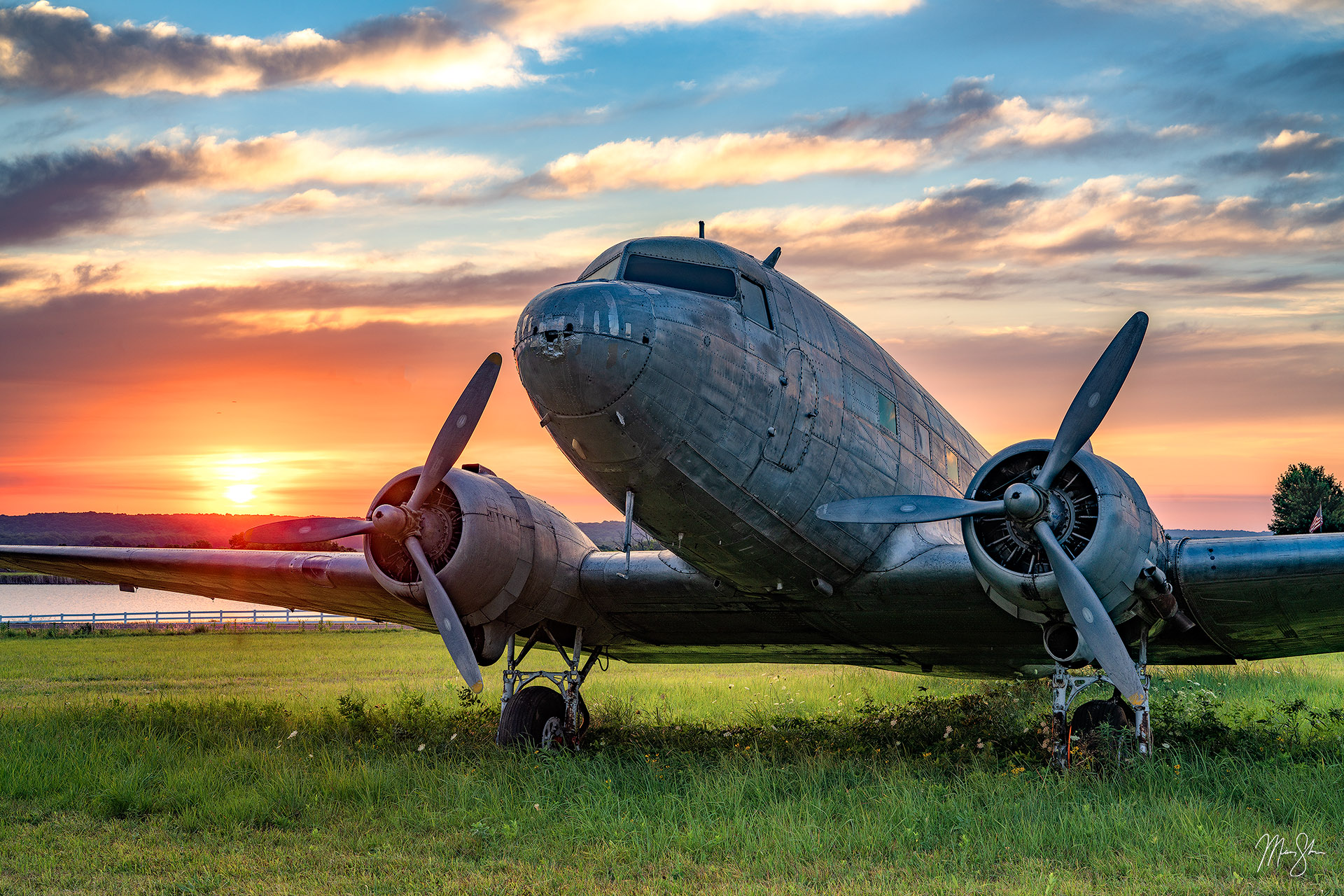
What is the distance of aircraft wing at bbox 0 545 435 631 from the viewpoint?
12.7m

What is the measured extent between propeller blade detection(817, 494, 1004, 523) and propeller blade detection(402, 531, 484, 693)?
13.5 feet

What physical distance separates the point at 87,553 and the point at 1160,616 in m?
13.2

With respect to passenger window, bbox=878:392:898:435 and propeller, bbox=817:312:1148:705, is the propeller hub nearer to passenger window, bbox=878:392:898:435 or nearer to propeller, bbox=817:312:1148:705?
propeller, bbox=817:312:1148:705

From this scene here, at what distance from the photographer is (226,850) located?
734 centimetres

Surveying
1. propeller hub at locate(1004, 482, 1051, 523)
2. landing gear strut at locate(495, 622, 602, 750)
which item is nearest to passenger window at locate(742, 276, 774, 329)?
propeller hub at locate(1004, 482, 1051, 523)

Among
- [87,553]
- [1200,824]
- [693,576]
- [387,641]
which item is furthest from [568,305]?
[387,641]

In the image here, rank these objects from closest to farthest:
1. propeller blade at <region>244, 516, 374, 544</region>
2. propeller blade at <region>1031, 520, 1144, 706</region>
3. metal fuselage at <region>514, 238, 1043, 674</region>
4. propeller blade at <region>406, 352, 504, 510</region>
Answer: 1. metal fuselage at <region>514, 238, 1043, 674</region>
2. propeller blade at <region>1031, 520, 1144, 706</region>
3. propeller blade at <region>244, 516, 374, 544</region>
4. propeller blade at <region>406, 352, 504, 510</region>

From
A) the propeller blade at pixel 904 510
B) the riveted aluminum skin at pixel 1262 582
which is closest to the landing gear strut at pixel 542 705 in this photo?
the propeller blade at pixel 904 510

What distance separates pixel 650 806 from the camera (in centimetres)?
849

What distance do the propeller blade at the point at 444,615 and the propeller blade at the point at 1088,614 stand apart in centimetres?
576

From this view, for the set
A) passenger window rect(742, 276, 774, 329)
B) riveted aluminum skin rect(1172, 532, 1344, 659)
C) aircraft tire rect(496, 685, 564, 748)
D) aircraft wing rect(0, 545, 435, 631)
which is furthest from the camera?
aircraft wing rect(0, 545, 435, 631)

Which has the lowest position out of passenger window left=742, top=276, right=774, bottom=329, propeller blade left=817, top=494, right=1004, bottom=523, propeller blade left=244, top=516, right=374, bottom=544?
propeller blade left=244, top=516, right=374, bottom=544

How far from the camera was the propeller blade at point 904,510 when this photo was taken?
342 inches

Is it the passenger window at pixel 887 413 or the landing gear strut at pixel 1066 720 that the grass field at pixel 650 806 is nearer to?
the landing gear strut at pixel 1066 720
